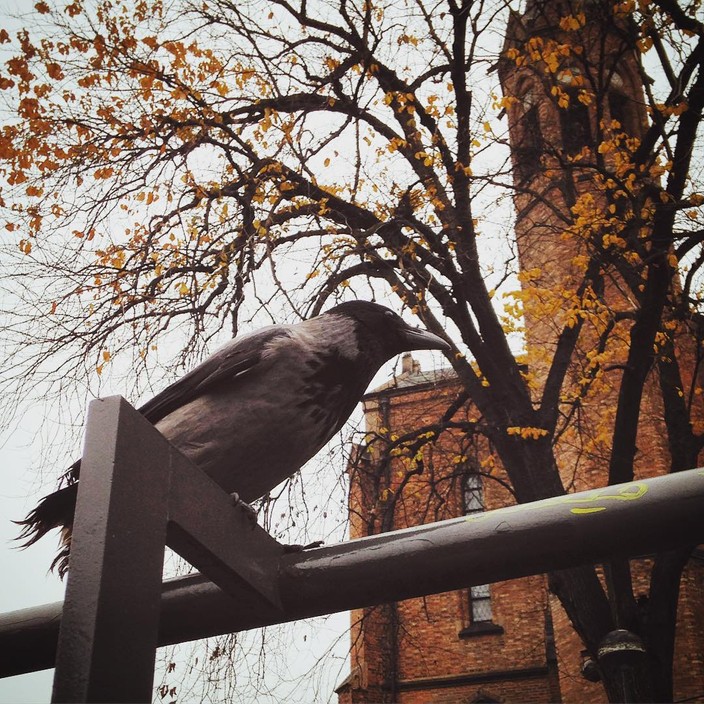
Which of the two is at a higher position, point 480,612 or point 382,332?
point 480,612

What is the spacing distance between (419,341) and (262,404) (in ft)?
2.87

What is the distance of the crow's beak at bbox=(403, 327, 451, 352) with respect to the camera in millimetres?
3250

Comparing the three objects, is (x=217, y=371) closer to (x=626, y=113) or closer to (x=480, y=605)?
(x=480, y=605)

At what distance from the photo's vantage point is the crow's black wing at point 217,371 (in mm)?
2844

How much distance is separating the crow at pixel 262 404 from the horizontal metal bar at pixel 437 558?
33.1 inches

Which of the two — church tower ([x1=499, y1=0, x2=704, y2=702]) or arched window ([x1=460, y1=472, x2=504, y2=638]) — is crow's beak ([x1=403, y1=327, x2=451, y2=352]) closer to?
church tower ([x1=499, y1=0, x2=704, y2=702])

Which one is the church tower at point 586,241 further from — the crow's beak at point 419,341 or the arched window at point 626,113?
the crow's beak at point 419,341

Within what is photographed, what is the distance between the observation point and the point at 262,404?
8.84 feet

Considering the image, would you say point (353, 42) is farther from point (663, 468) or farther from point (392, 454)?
point (663, 468)

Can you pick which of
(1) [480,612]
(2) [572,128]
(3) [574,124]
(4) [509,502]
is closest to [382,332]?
(2) [572,128]

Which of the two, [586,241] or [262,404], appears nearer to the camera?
[262,404]

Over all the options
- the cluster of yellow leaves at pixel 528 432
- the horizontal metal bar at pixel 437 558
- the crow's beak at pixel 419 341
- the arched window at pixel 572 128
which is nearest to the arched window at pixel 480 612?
the arched window at pixel 572 128

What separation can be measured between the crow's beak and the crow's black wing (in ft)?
1.85

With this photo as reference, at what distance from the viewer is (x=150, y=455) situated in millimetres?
1385
